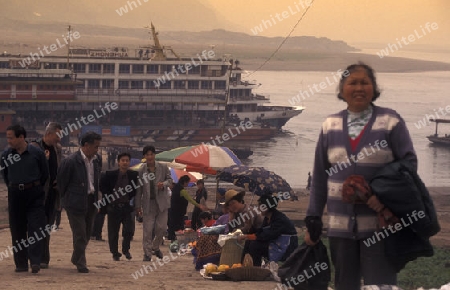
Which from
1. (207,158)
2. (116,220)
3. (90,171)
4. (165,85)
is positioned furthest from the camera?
(165,85)

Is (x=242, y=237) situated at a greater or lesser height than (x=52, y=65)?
lesser

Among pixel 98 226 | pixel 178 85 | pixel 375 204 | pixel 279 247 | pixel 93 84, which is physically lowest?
pixel 98 226

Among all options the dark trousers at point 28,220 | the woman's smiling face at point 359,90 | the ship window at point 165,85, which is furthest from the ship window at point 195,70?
the woman's smiling face at point 359,90

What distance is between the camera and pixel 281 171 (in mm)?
44781

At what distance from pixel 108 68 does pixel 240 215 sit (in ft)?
166

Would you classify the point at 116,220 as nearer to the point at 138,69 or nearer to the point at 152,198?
the point at 152,198

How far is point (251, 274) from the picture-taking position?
350 inches

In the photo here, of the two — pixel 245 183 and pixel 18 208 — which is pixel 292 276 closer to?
pixel 18 208

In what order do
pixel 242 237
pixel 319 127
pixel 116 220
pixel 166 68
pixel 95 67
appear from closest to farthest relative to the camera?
pixel 242 237 < pixel 116 220 < pixel 95 67 < pixel 166 68 < pixel 319 127

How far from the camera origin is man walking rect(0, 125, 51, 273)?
8461 millimetres

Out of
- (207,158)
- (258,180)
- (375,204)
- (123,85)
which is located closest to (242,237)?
(258,180)

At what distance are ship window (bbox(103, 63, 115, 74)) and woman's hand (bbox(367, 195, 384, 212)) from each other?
183ft

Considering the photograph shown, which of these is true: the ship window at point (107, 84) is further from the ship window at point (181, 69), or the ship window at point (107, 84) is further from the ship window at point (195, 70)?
the ship window at point (195, 70)

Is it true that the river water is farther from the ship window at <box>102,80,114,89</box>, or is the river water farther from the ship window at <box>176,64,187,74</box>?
the ship window at <box>102,80,114,89</box>
